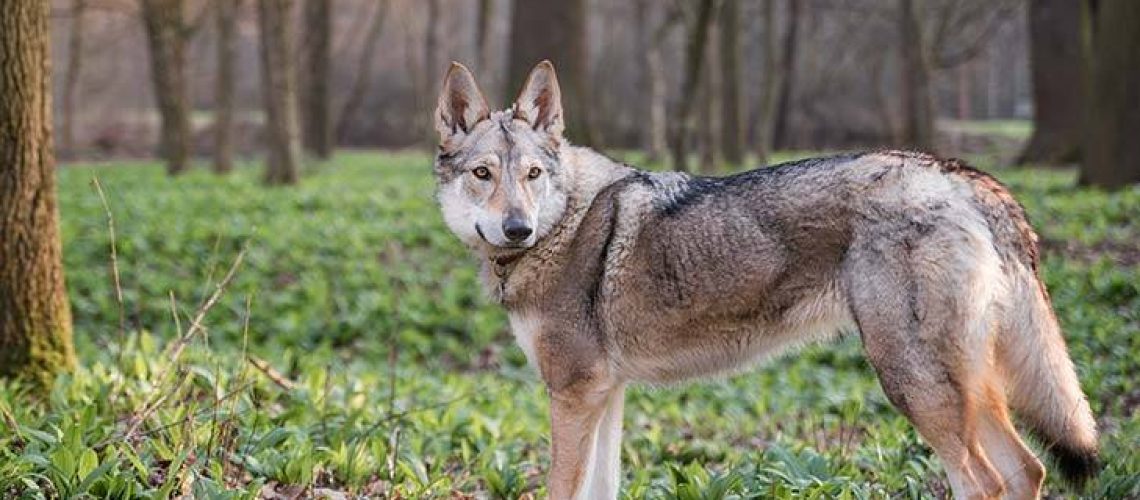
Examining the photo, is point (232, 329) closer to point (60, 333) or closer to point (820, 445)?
point (60, 333)

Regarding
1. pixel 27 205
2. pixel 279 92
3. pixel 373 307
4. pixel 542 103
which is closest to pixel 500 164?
pixel 542 103

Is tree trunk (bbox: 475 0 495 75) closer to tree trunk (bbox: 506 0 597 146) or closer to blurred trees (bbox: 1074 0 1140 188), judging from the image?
tree trunk (bbox: 506 0 597 146)

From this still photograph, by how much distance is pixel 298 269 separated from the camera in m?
12.3

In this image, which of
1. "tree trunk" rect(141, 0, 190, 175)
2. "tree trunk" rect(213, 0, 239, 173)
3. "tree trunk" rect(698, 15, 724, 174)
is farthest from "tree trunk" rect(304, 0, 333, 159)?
"tree trunk" rect(698, 15, 724, 174)

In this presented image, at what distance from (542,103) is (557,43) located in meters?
11.7

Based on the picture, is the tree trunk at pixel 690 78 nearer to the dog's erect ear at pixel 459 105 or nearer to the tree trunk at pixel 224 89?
the tree trunk at pixel 224 89

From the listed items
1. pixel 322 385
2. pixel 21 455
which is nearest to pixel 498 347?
pixel 322 385

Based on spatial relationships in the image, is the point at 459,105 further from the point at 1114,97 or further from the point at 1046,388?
the point at 1114,97

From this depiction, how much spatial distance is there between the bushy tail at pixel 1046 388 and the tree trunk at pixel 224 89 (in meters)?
20.5

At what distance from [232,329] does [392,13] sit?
3150 cm

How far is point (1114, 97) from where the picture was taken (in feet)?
45.5

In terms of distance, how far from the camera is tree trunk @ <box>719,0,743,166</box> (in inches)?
883

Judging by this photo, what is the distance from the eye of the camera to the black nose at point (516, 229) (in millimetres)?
4559

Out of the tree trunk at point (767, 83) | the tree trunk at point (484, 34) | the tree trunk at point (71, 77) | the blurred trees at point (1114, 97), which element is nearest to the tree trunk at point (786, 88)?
the tree trunk at point (767, 83)
